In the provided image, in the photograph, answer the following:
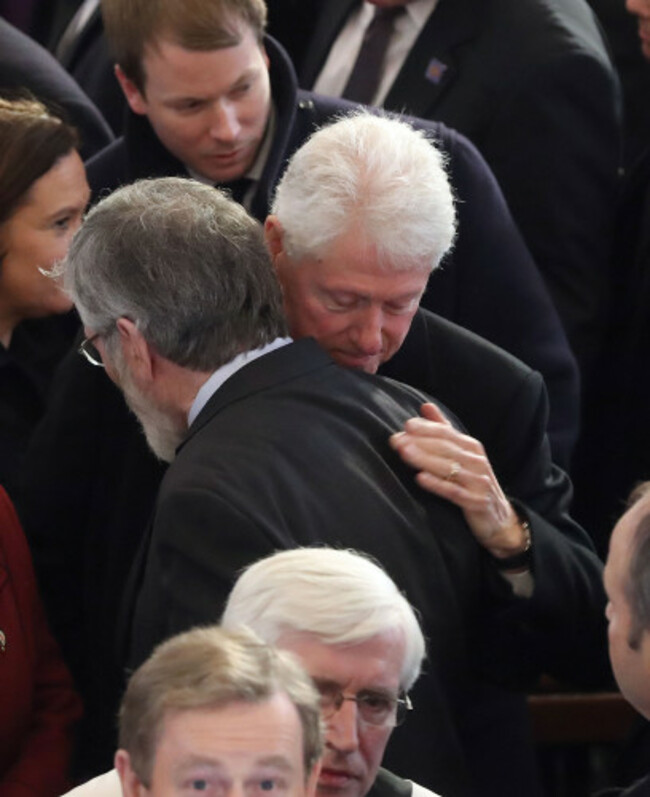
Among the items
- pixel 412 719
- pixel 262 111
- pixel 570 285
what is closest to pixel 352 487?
pixel 412 719

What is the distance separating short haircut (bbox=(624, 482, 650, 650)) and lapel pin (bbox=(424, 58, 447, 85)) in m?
2.47

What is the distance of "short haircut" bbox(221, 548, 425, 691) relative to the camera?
2537 mm

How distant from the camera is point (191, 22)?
409 centimetres

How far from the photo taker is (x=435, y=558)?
297cm

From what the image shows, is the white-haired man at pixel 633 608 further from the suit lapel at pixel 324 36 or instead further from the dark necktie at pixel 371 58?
the suit lapel at pixel 324 36

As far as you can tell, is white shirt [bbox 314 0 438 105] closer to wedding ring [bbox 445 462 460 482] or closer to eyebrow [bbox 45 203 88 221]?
eyebrow [bbox 45 203 88 221]

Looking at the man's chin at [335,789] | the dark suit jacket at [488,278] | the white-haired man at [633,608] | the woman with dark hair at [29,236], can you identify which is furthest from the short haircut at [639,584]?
the woman with dark hair at [29,236]

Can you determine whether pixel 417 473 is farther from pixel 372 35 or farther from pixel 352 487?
pixel 372 35

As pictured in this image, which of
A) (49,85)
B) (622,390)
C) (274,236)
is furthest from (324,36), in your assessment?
(274,236)

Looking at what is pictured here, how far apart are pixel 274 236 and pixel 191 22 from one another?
928 mm

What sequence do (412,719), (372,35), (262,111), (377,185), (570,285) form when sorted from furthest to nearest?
1. (372,35)
2. (570,285)
3. (262,111)
4. (377,185)
5. (412,719)

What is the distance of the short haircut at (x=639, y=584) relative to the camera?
2.49m

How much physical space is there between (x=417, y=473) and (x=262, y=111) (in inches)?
55.5

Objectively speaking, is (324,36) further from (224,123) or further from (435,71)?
(224,123)
